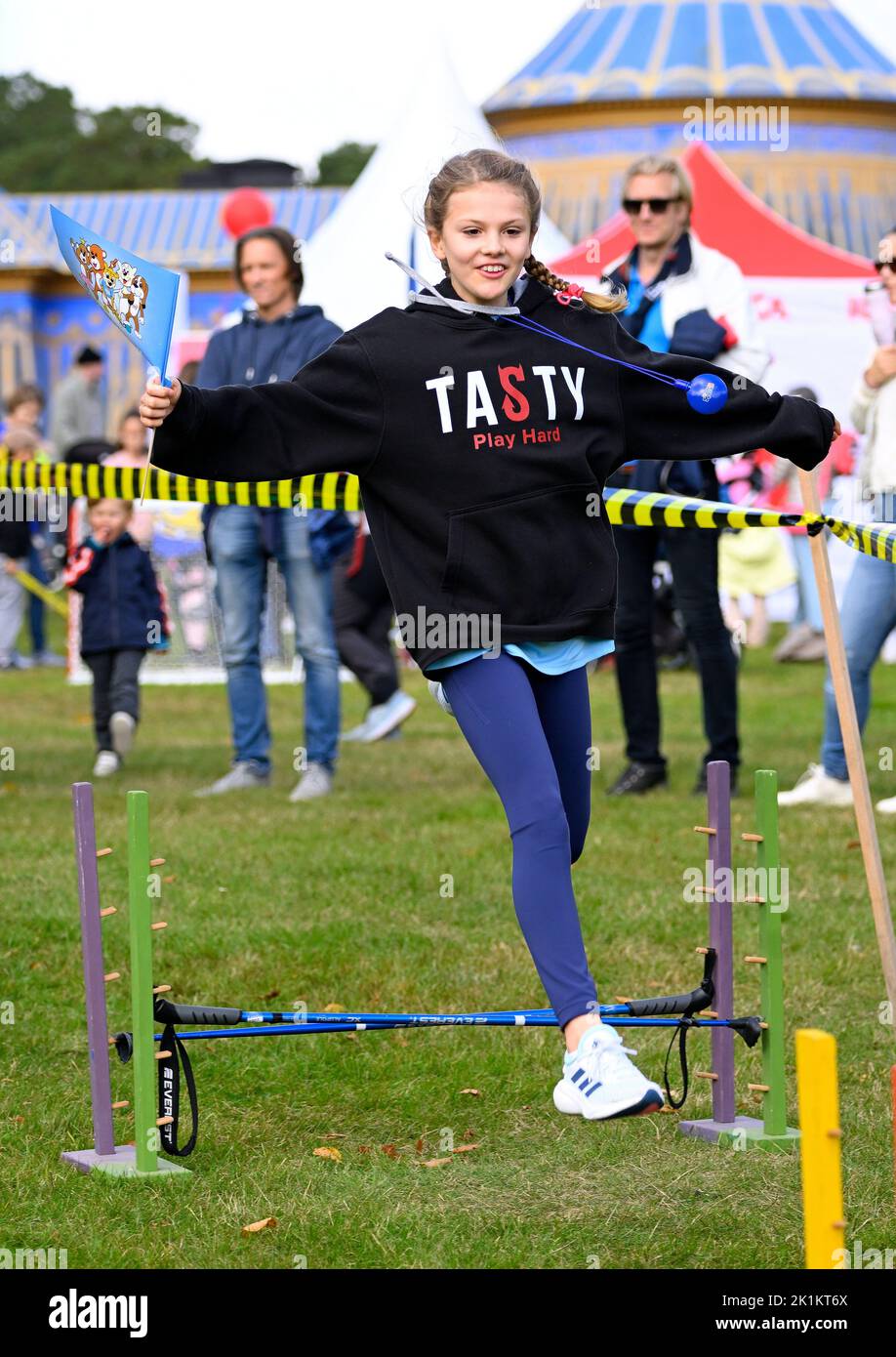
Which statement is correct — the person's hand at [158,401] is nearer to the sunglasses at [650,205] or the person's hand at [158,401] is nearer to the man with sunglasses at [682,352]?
the man with sunglasses at [682,352]

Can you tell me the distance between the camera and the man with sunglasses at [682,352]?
8094 mm

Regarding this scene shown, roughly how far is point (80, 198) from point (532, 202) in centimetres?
3122

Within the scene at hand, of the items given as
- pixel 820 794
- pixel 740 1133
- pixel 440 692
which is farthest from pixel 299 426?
pixel 820 794

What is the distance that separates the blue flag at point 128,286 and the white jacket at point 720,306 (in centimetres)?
453

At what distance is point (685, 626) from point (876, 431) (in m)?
1.13

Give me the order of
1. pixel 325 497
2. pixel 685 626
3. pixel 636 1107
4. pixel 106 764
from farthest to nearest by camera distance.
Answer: pixel 106 764 → pixel 685 626 → pixel 325 497 → pixel 636 1107

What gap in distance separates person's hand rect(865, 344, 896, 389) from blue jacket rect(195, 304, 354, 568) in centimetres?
222

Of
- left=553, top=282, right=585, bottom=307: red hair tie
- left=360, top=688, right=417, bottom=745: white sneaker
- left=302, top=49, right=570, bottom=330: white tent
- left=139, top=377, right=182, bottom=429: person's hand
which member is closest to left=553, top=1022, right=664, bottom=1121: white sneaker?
left=139, top=377, right=182, bottom=429: person's hand

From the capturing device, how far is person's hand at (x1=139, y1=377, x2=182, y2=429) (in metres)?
3.80

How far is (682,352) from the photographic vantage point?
8078 millimetres

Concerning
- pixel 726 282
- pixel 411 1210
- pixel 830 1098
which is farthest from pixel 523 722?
pixel 726 282

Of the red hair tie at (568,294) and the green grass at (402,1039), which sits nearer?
the green grass at (402,1039)

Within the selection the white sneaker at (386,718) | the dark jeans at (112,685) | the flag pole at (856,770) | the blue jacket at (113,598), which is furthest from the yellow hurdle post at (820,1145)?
the white sneaker at (386,718)
